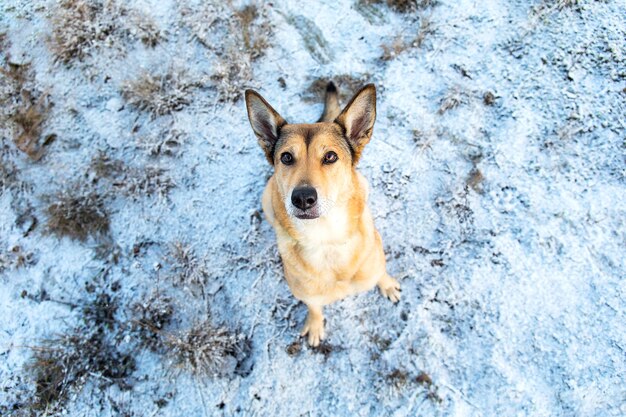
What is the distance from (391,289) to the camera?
Answer: 467 centimetres

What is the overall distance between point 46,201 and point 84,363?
2.50m

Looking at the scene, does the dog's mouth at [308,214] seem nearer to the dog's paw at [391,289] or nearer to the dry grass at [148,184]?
the dog's paw at [391,289]

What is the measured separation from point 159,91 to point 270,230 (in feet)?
9.59

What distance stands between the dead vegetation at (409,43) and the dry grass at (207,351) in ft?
15.2

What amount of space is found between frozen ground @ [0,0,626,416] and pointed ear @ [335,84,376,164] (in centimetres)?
182

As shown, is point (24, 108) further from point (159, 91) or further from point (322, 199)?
point (322, 199)

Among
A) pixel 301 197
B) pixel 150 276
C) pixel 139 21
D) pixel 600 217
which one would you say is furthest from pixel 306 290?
pixel 139 21

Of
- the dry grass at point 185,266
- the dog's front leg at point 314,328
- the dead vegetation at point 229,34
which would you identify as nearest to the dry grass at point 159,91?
the dead vegetation at point 229,34

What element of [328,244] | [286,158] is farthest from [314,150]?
[328,244]

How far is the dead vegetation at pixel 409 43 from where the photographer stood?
18.7 ft

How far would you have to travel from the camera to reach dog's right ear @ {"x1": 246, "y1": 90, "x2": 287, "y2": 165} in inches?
131

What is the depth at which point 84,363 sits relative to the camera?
4.72 m

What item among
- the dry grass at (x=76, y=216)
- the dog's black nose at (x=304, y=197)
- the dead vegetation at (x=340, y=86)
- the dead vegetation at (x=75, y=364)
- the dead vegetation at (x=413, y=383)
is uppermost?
the dog's black nose at (x=304, y=197)

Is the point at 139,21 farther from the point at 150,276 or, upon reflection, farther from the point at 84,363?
the point at 84,363
